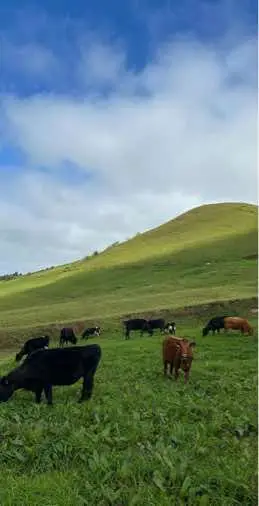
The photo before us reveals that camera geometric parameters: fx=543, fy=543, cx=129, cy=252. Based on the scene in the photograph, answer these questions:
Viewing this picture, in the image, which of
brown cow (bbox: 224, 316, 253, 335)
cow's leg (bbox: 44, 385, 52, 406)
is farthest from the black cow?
cow's leg (bbox: 44, 385, 52, 406)

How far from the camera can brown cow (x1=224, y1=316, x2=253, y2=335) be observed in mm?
34531

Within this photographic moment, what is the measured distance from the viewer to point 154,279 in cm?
7625

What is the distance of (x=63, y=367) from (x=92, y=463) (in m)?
6.90

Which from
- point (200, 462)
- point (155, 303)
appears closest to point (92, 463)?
point (200, 462)

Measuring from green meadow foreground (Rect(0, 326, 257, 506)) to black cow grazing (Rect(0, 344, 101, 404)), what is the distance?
440 mm

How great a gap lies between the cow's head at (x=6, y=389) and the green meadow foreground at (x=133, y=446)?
0.96ft

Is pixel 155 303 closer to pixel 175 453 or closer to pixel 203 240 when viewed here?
pixel 175 453

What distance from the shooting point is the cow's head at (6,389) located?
15.1m

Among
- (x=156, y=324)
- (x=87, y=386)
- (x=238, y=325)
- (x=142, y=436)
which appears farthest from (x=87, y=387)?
(x=156, y=324)

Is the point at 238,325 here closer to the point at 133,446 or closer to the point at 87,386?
the point at 87,386

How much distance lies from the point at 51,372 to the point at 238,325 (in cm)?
2177

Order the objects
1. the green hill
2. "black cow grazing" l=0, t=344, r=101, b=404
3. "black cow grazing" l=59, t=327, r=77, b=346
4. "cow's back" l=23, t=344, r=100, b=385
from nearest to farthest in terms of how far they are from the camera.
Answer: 1. "black cow grazing" l=0, t=344, r=101, b=404
2. "cow's back" l=23, t=344, r=100, b=385
3. "black cow grazing" l=59, t=327, r=77, b=346
4. the green hill

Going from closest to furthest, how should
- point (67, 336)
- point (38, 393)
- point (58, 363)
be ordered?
point (38, 393), point (58, 363), point (67, 336)

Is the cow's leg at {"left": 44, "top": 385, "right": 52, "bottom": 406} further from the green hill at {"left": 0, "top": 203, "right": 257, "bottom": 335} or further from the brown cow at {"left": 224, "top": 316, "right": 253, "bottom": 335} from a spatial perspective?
the green hill at {"left": 0, "top": 203, "right": 257, "bottom": 335}
